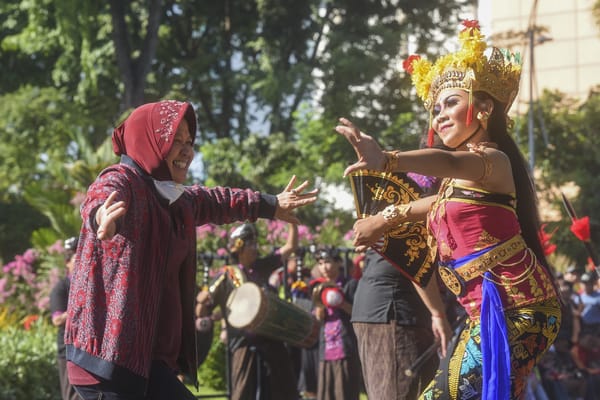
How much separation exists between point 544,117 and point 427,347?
70.4ft

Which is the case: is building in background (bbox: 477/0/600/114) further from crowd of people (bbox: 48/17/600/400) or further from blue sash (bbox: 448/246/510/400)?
blue sash (bbox: 448/246/510/400)

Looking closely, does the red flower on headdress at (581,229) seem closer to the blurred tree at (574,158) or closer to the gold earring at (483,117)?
the gold earring at (483,117)

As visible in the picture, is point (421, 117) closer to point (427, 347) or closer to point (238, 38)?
point (238, 38)

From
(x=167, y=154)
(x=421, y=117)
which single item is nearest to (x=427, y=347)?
(x=167, y=154)

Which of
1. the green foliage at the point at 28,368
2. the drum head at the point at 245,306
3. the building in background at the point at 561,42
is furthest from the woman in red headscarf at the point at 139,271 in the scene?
the building in background at the point at 561,42

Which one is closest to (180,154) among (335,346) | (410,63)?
(410,63)

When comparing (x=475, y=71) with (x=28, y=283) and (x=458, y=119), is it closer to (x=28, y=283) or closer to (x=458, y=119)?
(x=458, y=119)

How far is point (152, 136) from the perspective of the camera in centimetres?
411

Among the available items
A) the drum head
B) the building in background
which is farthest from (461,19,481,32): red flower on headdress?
the building in background

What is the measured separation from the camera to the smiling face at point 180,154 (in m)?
4.18

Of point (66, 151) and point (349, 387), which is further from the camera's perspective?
point (66, 151)

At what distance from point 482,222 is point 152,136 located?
148cm

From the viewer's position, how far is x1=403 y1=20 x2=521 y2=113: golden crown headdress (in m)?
4.57

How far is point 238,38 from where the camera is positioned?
25.3 m
